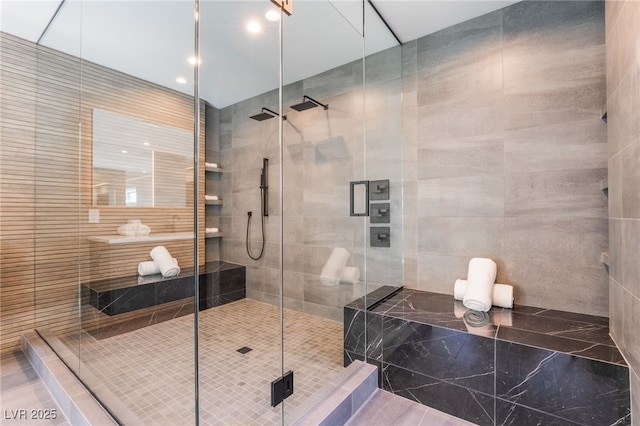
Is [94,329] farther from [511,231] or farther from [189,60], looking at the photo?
[511,231]

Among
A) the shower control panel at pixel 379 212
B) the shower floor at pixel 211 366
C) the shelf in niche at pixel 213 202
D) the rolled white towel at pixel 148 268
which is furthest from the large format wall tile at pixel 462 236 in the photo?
the rolled white towel at pixel 148 268

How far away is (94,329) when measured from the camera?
1.87 metres

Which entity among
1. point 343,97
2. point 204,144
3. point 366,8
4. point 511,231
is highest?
point 366,8

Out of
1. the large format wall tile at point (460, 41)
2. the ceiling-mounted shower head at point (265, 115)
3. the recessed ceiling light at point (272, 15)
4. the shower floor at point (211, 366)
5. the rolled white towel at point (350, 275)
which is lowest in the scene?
the shower floor at point (211, 366)

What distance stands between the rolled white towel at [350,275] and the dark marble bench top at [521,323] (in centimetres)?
19

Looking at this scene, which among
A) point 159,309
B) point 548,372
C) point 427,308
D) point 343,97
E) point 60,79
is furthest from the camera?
point 343,97

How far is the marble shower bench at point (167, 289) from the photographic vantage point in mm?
1479

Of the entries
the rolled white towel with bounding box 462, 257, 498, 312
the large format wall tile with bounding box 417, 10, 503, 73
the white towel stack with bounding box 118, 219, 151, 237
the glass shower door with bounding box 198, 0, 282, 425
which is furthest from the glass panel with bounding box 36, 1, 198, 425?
the large format wall tile with bounding box 417, 10, 503, 73

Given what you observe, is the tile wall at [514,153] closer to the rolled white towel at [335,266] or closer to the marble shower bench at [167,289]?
the rolled white towel at [335,266]

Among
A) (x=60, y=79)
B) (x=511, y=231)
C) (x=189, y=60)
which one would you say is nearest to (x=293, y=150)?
(x=189, y=60)

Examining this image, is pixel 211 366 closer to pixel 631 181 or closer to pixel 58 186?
pixel 58 186

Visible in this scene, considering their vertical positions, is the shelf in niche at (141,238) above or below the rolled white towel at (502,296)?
above

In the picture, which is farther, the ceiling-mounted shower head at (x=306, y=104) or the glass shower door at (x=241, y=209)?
the ceiling-mounted shower head at (x=306, y=104)

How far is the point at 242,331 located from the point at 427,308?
4.30 ft
